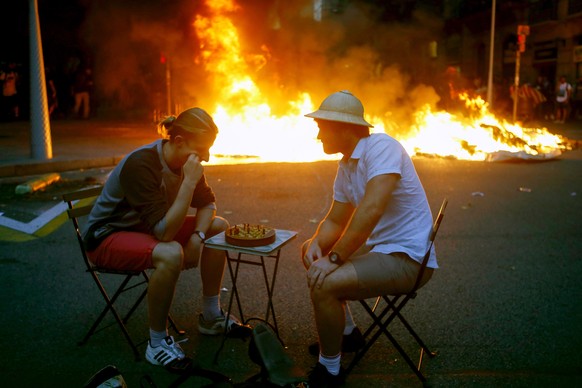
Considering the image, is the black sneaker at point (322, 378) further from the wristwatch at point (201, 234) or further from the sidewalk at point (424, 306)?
the wristwatch at point (201, 234)

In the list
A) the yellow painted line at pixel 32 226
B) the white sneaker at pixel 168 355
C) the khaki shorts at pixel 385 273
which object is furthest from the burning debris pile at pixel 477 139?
the white sneaker at pixel 168 355

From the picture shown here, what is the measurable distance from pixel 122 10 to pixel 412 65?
10821 mm

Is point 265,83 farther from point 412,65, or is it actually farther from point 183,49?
point 412,65

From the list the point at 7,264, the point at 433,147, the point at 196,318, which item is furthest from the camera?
the point at 433,147

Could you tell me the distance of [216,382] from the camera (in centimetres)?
248

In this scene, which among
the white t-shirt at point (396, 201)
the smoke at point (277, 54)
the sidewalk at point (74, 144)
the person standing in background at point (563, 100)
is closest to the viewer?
the white t-shirt at point (396, 201)

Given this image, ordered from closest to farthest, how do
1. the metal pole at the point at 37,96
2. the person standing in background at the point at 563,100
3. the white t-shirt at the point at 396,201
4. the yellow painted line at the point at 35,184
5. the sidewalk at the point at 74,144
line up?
the white t-shirt at the point at 396,201 → the yellow painted line at the point at 35,184 → the sidewalk at the point at 74,144 → the metal pole at the point at 37,96 → the person standing in background at the point at 563,100

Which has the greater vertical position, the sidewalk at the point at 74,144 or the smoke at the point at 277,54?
the smoke at the point at 277,54

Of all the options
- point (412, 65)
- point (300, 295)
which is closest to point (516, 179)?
point (300, 295)

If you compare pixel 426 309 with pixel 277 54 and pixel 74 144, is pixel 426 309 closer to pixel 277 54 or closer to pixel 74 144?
pixel 74 144

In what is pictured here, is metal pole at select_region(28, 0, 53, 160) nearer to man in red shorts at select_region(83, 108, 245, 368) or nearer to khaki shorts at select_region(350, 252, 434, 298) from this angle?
man in red shorts at select_region(83, 108, 245, 368)

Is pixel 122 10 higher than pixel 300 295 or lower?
higher

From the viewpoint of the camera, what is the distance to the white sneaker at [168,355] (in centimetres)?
307

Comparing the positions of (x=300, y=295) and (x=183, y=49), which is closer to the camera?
(x=300, y=295)
